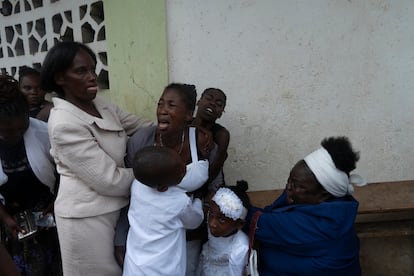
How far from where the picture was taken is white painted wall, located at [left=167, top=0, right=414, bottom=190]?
2.73 meters

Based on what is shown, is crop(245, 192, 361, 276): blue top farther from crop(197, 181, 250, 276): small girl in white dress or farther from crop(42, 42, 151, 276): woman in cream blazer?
crop(42, 42, 151, 276): woman in cream blazer

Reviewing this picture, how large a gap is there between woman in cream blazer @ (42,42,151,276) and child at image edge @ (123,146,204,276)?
148 mm

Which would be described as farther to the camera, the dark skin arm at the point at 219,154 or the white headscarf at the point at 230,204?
the dark skin arm at the point at 219,154

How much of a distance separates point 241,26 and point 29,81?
190 cm

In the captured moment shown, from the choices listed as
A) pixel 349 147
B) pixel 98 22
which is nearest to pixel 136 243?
pixel 349 147

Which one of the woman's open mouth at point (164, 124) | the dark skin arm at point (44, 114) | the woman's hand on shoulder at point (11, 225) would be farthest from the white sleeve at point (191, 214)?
the dark skin arm at point (44, 114)

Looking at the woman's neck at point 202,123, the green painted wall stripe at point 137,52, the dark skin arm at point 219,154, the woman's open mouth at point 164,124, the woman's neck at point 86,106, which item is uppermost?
the green painted wall stripe at point 137,52

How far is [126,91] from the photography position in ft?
10.9

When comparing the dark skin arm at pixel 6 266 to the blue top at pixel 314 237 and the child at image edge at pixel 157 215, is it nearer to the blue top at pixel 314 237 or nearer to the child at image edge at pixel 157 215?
the child at image edge at pixel 157 215

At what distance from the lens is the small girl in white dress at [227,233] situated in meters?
1.96

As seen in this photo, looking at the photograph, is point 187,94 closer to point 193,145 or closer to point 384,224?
point 193,145

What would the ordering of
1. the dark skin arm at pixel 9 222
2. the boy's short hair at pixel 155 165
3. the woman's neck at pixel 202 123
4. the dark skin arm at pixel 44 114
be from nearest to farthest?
the boy's short hair at pixel 155 165 → the dark skin arm at pixel 9 222 → the woman's neck at pixel 202 123 → the dark skin arm at pixel 44 114

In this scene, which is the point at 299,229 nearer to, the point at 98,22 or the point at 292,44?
the point at 292,44

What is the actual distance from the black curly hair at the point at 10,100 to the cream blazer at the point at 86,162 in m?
0.41
